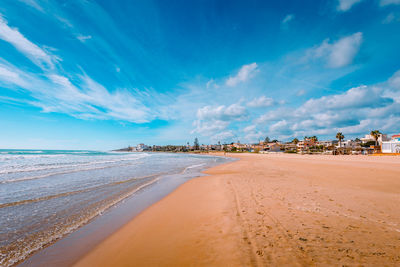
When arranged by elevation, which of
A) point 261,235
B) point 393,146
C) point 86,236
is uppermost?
point 393,146

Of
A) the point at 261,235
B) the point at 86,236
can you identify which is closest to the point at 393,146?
the point at 261,235

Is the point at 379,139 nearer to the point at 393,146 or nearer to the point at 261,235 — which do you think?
the point at 393,146

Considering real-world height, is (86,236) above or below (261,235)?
below

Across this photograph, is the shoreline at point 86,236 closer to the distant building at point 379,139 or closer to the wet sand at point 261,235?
the wet sand at point 261,235

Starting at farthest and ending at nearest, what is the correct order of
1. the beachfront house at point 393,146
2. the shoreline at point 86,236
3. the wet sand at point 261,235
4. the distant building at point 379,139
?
the distant building at point 379,139, the beachfront house at point 393,146, the shoreline at point 86,236, the wet sand at point 261,235

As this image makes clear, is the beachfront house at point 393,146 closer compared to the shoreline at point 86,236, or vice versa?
the shoreline at point 86,236

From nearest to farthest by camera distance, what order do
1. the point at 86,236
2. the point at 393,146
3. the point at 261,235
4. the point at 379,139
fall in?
the point at 261,235 → the point at 86,236 → the point at 393,146 → the point at 379,139

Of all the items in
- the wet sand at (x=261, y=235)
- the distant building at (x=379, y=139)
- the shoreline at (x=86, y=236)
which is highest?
the distant building at (x=379, y=139)

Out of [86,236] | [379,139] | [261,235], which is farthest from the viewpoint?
[379,139]

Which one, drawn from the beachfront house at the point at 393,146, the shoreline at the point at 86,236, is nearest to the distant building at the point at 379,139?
the beachfront house at the point at 393,146

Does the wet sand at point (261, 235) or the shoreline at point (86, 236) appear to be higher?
the wet sand at point (261, 235)

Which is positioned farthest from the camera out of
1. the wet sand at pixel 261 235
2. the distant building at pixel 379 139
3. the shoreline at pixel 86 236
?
the distant building at pixel 379 139

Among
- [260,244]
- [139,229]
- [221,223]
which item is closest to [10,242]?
[139,229]

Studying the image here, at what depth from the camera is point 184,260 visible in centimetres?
332
